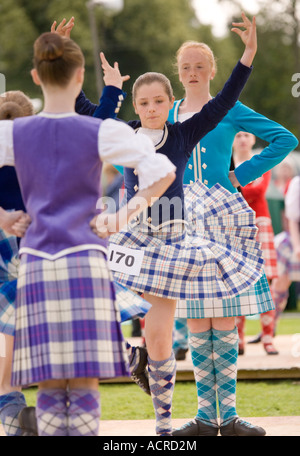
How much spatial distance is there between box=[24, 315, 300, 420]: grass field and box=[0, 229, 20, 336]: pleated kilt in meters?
1.86

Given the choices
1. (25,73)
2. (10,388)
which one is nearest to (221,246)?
(10,388)

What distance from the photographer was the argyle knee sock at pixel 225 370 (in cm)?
390

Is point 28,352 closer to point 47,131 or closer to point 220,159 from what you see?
point 47,131

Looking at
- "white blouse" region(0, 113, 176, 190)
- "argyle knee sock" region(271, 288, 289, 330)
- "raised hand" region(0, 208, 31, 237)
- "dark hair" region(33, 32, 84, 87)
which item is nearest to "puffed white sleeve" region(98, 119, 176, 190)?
"white blouse" region(0, 113, 176, 190)

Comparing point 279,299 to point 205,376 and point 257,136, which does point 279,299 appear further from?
point 205,376

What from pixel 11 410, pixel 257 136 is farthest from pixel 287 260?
pixel 11 410

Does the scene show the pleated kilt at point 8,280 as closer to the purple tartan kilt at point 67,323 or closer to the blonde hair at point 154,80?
the purple tartan kilt at point 67,323

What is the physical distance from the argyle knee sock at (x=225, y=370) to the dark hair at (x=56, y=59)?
1586 millimetres

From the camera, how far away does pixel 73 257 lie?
2.86 meters

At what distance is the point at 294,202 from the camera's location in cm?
825

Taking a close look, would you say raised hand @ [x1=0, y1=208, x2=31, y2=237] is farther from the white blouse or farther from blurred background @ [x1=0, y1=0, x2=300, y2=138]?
blurred background @ [x1=0, y1=0, x2=300, y2=138]

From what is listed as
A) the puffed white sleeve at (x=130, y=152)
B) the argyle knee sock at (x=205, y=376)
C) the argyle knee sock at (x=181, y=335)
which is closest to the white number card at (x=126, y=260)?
A: the argyle knee sock at (x=205, y=376)

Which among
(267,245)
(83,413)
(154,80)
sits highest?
(154,80)

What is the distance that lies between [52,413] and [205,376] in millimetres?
1245
